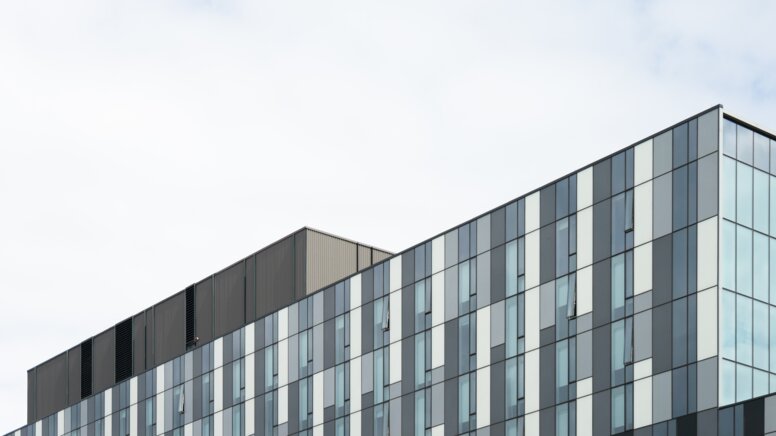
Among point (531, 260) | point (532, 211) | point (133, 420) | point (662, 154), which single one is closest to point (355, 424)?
point (531, 260)

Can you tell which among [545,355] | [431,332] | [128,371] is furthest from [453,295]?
[128,371]

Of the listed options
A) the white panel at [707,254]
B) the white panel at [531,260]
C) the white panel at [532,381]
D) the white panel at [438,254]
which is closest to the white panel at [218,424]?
the white panel at [438,254]

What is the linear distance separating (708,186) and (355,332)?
2427 centimetres

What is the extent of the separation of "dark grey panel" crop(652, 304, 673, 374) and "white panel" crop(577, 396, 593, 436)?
12.6 feet

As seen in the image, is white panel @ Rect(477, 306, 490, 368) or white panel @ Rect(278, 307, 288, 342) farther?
white panel @ Rect(278, 307, 288, 342)

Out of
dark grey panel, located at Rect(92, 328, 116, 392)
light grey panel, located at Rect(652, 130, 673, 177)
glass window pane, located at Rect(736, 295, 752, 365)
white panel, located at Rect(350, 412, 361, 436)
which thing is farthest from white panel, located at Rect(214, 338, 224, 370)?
glass window pane, located at Rect(736, 295, 752, 365)

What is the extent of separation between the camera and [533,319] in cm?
6756

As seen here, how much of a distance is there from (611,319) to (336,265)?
977 inches

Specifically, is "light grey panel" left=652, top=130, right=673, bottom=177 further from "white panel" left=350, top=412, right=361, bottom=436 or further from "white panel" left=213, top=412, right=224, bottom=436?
"white panel" left=213, top=412, right=224, bottom=436

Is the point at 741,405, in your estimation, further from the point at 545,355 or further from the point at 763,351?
the point at 545,355

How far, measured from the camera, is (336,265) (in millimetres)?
85500

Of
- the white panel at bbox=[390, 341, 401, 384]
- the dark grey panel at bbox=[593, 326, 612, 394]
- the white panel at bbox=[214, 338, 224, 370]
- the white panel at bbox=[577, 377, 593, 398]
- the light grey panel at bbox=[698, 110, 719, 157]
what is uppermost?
the light grey panel at bbox=[698, 110, 719, 157]

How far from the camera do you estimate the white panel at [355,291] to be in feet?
261

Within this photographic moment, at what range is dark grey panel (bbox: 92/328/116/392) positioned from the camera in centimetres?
10006
